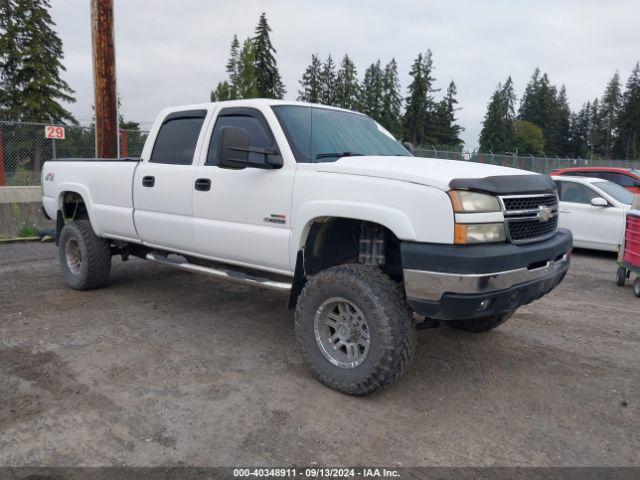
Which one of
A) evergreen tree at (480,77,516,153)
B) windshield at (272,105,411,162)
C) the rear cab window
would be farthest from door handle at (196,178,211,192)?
evergreen tree at (480,77,516,153)

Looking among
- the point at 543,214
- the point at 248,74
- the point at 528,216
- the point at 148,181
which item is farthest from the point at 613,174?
the point at 248,74

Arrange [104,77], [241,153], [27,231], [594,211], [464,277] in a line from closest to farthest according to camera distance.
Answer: [464,277] < [241,153] < [104,77] < [594,211] < [27,231]

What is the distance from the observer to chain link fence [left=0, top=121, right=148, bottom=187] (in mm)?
11797

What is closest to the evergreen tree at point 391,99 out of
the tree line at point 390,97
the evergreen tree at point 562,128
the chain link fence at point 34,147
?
the tree line at point 390,97

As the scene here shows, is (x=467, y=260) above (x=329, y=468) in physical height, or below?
above

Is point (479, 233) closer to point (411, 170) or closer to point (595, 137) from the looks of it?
point (411, 170)

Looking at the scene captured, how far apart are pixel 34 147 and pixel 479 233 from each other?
487 inches

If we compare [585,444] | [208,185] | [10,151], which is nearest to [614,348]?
[585,444]

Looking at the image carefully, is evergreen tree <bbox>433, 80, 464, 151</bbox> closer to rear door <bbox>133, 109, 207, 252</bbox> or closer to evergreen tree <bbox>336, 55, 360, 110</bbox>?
evergreen tree <bbox>336, 55, 360, 110</bbox>

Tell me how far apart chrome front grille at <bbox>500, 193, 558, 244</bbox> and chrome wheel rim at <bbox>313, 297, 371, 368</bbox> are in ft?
3.77

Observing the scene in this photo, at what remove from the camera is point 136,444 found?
9.93 feet

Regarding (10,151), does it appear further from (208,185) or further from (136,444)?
(136,444)

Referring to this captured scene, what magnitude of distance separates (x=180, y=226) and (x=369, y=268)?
2083mm

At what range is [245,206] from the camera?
4344mm
